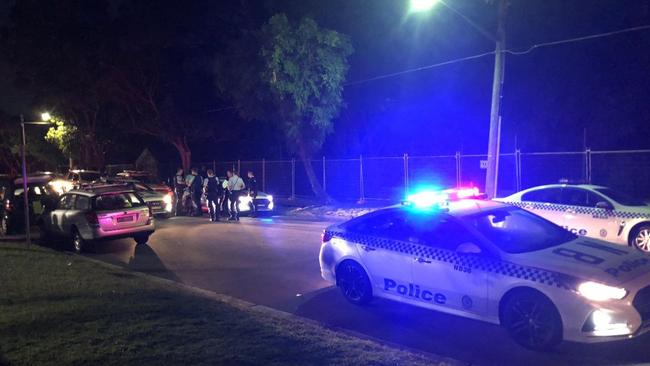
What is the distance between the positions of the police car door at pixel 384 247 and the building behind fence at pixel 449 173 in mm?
11283

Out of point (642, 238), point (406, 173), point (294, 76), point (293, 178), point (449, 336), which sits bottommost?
point (449, 336)

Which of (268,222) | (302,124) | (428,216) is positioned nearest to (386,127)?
(302,124)

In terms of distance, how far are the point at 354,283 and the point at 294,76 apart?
1461 cm

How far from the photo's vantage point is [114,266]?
10.5 m

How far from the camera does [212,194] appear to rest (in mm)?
18203

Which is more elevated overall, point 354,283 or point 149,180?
point 149,180

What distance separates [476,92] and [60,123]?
95.8 ft

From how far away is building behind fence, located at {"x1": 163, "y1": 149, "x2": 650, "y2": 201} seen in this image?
67.1ft

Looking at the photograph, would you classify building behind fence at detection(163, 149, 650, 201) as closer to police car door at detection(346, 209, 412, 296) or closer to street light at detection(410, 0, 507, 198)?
street light at detection(410, 0, 507, 198)

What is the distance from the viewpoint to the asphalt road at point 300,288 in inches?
219

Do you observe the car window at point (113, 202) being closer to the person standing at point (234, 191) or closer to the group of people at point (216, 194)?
the group of people at point (216, 194)

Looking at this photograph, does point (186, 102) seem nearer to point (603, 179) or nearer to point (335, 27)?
point (335, 27)

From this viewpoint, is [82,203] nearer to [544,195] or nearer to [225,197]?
[225,197]

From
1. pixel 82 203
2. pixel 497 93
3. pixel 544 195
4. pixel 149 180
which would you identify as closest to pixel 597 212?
pixel 544 195
